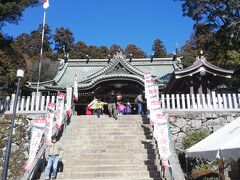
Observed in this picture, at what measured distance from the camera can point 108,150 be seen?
448 inches

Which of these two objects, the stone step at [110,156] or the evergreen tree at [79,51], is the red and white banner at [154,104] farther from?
the evergreen tree at [79,51]

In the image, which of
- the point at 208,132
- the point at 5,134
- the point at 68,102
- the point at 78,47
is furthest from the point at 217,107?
the point at 78,47

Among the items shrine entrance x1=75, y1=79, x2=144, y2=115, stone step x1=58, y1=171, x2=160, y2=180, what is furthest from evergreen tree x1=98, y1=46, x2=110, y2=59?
stone step x1=58, y1=171, x2=160, y2=180

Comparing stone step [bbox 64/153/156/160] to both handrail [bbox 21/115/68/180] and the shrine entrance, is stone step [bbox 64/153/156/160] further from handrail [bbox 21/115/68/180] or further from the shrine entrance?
the shrine entrance

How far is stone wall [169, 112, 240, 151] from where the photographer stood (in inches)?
539

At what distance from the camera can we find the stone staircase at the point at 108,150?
982 centimetres

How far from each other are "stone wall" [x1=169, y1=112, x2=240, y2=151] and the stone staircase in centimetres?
146

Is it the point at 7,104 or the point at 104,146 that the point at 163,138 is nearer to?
the point at 104,146

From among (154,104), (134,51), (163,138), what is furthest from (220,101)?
(134,51)

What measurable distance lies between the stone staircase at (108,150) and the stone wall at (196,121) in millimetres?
1456

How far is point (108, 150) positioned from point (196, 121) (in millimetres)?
4731

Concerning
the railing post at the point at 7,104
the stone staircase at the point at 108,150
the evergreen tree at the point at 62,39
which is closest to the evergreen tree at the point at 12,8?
A: the railing post at the point at 7,104

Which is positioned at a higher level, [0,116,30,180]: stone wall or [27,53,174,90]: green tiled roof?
[27,53,174,90]: green tiled roof

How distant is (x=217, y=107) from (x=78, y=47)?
41607 mm
